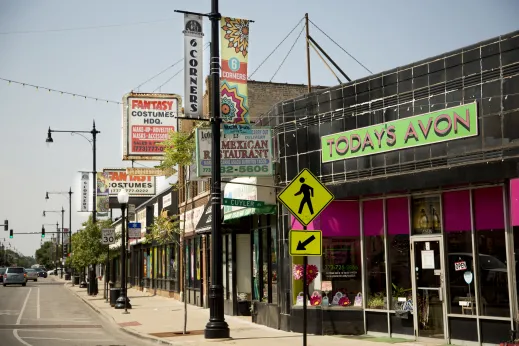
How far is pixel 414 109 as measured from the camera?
1461cm

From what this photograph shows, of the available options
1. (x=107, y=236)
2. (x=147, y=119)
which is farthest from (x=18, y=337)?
(x=107, y=236)

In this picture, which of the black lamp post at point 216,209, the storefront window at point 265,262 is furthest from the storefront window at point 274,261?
the black lamp post at point 216,209

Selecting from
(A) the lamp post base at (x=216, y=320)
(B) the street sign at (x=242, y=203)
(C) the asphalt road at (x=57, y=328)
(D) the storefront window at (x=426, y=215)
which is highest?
(B) the street sign at (x=242, y=203)

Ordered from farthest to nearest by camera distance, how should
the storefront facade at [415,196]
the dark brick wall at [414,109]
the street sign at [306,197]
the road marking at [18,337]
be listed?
the road marking at [18,337] → the storefront facade at [415,196] → the dark brick wall at [414,109] → the street sign at [306,197]

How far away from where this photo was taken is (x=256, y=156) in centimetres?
1789

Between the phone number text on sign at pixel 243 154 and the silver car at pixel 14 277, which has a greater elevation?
the phone number text on sign at pixel 243 154

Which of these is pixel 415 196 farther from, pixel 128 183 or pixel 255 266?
pixel 128 183

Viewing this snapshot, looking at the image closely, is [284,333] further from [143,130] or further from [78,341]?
[143,130]

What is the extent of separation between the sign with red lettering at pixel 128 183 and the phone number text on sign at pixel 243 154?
23.6 metres

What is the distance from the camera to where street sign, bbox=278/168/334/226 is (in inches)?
469

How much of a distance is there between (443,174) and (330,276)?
4701 millimetres

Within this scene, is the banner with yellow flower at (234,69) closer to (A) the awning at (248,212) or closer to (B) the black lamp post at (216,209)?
(B) the black lamp post at (216,209)

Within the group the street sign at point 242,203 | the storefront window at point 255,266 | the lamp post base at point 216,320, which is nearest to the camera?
the lamp post base at point 216,320

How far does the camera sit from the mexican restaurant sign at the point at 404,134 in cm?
1343
